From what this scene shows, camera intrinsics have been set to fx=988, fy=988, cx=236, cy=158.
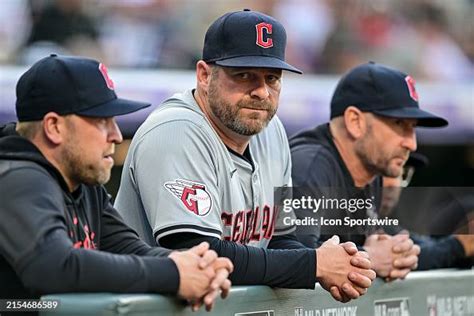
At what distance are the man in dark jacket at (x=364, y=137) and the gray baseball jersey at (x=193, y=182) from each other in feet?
1.63

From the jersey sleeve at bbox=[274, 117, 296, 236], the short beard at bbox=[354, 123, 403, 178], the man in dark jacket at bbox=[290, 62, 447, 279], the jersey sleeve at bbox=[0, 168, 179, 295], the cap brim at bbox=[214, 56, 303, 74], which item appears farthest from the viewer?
the short beard at bbox=[354, 123, 403, 178]

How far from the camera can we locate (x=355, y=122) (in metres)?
4.50

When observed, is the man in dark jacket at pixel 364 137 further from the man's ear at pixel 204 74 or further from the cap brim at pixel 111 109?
the cap brim at pixel 111 109

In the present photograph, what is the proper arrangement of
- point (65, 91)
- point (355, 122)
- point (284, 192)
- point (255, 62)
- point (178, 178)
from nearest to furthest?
point (65, 91) < point (178, 178) < point (255, 62) < point (284, 192) < point (355, 122)

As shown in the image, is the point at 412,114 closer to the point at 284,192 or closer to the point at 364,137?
the point at 364,137

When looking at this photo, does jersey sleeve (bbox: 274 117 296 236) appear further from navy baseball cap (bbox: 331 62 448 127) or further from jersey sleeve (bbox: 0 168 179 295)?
jersey sleeve (bbox: 0 168 179 295)

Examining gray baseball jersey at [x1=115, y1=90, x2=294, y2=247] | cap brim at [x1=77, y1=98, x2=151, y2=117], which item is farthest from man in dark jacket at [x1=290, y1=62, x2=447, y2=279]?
cap brim at [x1=77, y1=98, x2=151, y2=117]

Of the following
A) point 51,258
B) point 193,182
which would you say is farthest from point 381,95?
point 51,258

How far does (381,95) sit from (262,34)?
1.10m

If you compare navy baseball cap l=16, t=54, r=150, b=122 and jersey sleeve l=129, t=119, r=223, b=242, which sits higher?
navy baseball cap l=16, t=54, r=150, b=122

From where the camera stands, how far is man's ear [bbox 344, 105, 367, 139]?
4.48 meters

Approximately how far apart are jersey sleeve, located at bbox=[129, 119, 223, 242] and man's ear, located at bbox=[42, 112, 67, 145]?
0.58m

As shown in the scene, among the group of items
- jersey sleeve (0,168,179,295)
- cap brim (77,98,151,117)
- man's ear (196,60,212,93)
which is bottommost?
jersey sleeve (0,168,179,295)

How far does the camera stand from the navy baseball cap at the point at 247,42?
3.47 m
